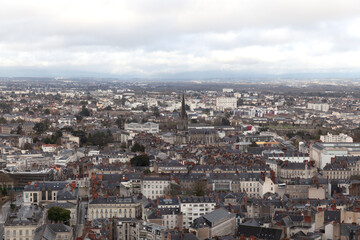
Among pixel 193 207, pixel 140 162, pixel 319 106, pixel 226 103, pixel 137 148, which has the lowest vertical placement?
pixel 226 103

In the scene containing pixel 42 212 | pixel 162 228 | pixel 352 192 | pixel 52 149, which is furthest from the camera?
pixel 52 149

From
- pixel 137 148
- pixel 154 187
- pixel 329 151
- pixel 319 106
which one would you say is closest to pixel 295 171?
pixel 329 151

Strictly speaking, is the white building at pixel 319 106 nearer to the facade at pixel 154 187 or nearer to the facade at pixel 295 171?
the facade at pixel 295 171

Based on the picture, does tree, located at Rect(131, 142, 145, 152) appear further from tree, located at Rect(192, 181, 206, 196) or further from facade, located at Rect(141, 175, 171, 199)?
tree, located at Rect(192, 181, 206, 196)

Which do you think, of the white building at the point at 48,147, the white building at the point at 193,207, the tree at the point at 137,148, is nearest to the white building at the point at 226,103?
the white building at the point at 48,147

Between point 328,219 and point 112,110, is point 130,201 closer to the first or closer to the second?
point 328,219

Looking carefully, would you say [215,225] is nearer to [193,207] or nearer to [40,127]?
[193,207]

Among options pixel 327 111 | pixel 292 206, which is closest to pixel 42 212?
pixel 292 206

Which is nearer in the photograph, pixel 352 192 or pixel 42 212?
pixel 42 212
